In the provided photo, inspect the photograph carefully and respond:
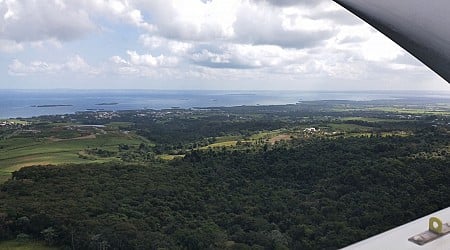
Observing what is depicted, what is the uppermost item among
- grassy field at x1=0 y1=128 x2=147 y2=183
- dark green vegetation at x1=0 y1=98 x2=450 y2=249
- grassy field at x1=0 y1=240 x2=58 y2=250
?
grassy field at x1=0 y1=128 x2=147 y2=183

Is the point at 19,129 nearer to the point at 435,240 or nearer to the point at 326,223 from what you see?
the point at 326,223

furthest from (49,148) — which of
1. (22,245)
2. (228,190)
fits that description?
(228,190)

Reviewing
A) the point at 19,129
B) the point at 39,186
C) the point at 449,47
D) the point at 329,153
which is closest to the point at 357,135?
the point at 329,153

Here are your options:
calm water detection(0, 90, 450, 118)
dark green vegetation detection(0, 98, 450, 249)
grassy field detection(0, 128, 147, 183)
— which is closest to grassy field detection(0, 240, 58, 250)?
dark green vegetation detection(0, 98, 450, 249)

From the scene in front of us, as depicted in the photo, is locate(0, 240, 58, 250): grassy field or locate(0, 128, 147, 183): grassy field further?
locate(0, 128, 147, 183): grassy field

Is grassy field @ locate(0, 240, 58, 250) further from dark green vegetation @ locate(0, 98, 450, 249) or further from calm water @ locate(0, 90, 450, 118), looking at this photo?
calm water @ locate(0, 90, 450, 118)

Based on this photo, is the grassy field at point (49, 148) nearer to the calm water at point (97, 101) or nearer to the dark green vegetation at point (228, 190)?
the dark green vegetation at point (228, 190)
